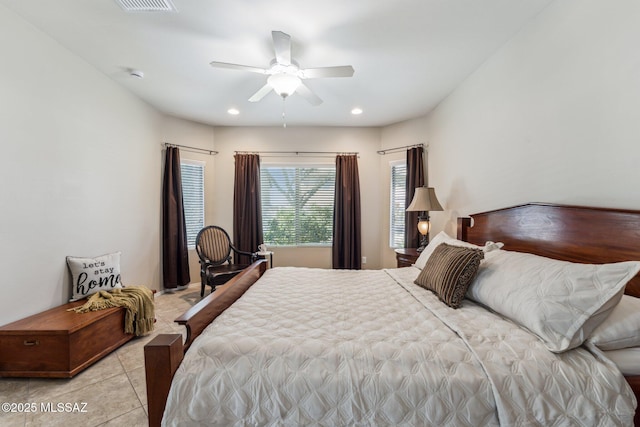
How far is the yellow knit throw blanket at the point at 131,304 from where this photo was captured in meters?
2.32

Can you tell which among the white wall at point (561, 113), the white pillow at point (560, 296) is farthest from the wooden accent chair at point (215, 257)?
the white wall at point (561, 113)

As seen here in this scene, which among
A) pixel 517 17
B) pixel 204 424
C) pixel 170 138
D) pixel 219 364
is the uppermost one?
pixel 517 17

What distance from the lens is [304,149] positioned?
4.45 m

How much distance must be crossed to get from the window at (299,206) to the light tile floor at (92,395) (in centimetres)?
266

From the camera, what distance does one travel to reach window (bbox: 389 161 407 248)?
14.0 feet

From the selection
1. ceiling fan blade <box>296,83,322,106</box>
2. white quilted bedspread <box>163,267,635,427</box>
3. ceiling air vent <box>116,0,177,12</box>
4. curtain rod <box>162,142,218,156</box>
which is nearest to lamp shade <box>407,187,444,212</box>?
ceiling fan blade <box>296,83,322,106</box>

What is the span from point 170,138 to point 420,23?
3.68 m

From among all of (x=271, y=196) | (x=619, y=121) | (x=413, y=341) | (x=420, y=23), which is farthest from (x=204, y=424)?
(x=271, y=196)

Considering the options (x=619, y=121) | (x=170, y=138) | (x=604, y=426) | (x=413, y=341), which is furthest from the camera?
(x=170, y=138)

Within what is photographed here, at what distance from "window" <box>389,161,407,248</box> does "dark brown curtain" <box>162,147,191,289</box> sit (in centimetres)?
338

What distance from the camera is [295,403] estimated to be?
0.97 meters

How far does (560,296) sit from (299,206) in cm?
374

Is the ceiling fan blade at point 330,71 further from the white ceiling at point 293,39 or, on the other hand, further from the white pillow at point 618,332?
the white pillow at point 618,332

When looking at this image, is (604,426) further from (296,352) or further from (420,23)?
(420,23)
